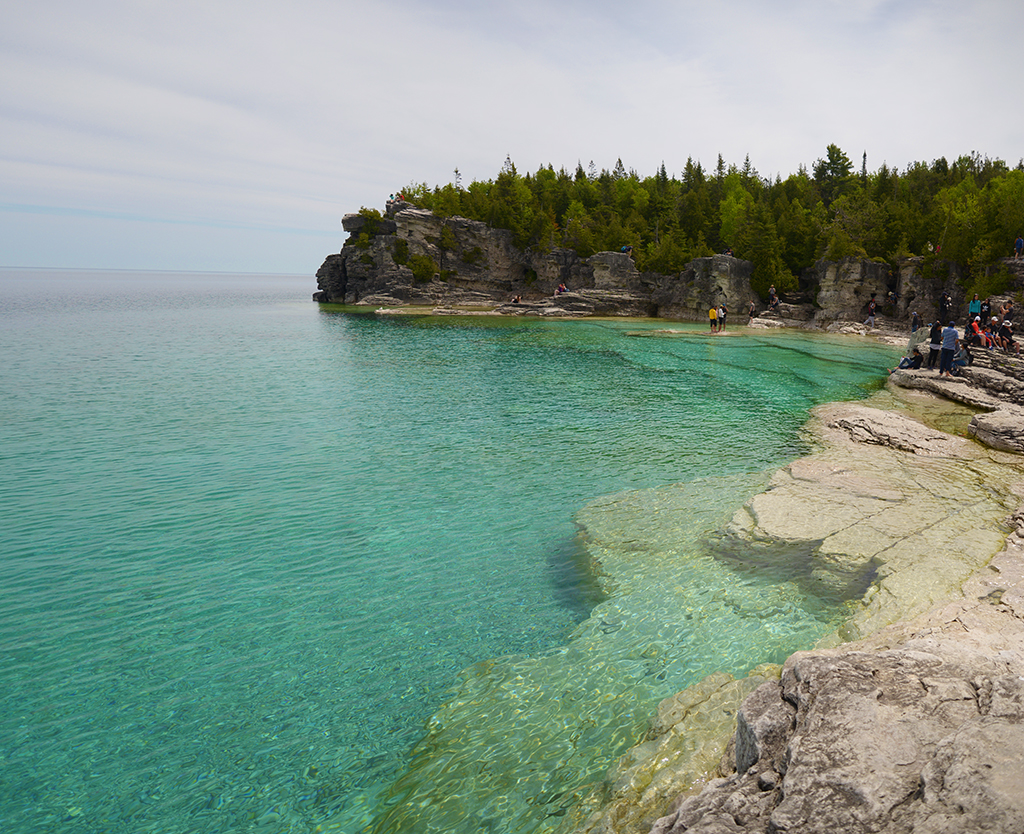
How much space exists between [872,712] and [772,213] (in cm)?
8293

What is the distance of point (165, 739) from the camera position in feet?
23.9

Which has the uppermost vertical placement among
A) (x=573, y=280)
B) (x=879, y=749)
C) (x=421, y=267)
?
(x=421, y=267)

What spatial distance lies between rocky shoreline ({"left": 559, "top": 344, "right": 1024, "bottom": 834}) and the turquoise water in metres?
0.92

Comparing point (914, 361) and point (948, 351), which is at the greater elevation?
point (948, 351)

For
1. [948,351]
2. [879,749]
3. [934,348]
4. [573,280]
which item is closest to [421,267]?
[573,280]

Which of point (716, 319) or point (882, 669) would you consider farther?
point (716, 319)

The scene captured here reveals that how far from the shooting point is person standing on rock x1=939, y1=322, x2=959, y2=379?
27.4 meters

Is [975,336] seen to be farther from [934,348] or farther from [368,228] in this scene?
[368,228]

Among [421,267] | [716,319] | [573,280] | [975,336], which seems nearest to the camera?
[975,336]

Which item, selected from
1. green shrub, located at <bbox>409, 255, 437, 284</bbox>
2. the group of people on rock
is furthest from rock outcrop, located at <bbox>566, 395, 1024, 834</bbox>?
green shrub, located at <bbox>409, 255, 437, 284</bbox>

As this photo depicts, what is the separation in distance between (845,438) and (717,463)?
5575 millimetres

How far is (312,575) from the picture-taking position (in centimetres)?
1132

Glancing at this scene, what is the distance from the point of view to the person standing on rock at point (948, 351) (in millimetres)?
27406

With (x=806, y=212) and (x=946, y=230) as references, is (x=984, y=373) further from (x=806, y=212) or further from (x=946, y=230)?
(x=806, y=212)
